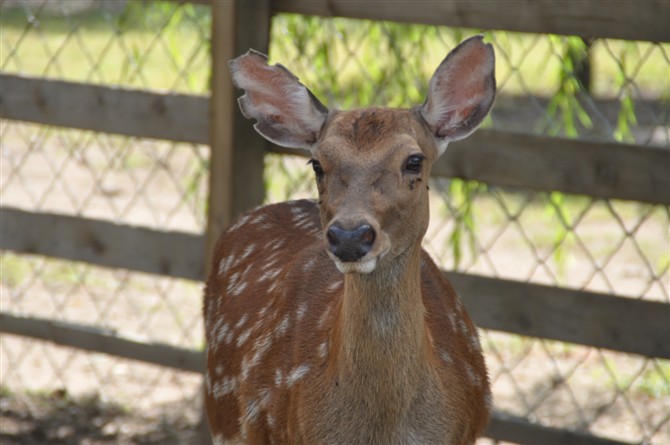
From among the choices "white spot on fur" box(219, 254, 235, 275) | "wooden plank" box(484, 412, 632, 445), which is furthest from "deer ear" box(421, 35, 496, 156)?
"wooden plank" box(484, 412, 632, 445)

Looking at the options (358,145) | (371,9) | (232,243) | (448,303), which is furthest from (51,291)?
(358,145)

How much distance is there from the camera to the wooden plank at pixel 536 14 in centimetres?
366

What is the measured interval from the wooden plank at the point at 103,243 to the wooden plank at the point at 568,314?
1.18 meters

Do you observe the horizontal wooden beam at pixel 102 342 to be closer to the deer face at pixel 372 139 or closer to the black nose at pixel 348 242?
the deer face at pixel 372 139

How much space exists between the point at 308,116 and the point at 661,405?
257 cm

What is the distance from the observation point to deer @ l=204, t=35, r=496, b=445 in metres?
2.84

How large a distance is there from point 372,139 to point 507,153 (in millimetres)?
1209

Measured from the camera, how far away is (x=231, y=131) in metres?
4.31

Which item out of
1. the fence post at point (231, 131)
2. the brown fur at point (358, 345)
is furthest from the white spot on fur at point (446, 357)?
the fence post at point (231, 131)

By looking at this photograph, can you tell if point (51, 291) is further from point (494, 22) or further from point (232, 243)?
point (494, 22)

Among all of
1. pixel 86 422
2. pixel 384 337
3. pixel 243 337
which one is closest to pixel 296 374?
pixel 384 337

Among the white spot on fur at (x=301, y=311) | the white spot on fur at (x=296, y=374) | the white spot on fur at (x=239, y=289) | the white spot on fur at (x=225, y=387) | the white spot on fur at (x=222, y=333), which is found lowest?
the white spot on fur at (x=225, y=387)

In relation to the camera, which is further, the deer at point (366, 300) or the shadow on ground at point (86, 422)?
the shadow on ground at point (86, 422)

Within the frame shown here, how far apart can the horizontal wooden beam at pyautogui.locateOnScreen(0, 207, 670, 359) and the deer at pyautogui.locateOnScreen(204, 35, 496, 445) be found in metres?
0.65
